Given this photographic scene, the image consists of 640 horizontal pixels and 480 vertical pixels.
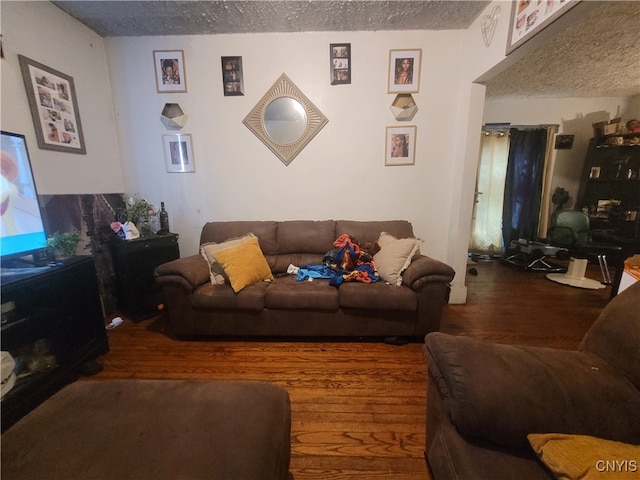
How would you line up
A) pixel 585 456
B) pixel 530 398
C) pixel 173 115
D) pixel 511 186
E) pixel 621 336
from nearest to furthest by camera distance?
pixel 585 456
pixel 530 398
pixel 621 336
pixel 173 115
pixel 511 186

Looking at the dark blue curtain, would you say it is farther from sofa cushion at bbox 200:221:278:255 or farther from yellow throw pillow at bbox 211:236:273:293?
yellow throw pillow at bbox 211:236:273:293

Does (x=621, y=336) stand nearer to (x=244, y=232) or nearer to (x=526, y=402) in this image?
(x=526, y=402)

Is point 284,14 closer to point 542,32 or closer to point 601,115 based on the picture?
point 542,32

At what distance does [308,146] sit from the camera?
2.59 m

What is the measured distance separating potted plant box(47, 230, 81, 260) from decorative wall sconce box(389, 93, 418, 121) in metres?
2.91

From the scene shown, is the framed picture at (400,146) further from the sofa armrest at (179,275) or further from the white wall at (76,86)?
the white wall at (76,86)

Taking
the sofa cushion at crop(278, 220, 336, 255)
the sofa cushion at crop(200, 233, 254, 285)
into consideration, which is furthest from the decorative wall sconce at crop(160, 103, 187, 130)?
the sofa cushion at crop(278, 220, 336, 255)

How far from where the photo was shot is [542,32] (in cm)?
147

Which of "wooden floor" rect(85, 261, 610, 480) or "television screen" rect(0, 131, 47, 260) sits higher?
"television screen" rect(0, 131, 47, 260)

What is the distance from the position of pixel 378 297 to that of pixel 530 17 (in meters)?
2.04

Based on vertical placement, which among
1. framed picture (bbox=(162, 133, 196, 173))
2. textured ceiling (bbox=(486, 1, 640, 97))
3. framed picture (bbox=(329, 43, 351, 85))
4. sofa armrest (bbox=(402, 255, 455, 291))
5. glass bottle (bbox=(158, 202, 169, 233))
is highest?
textured ceiling (bbox=(486, 1, 640, 97))

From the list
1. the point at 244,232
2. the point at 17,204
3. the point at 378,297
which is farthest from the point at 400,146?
the point at 17,204

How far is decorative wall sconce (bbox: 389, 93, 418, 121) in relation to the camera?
8.13 ft

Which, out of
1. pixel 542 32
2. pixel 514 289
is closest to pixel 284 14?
pixel 542 32
